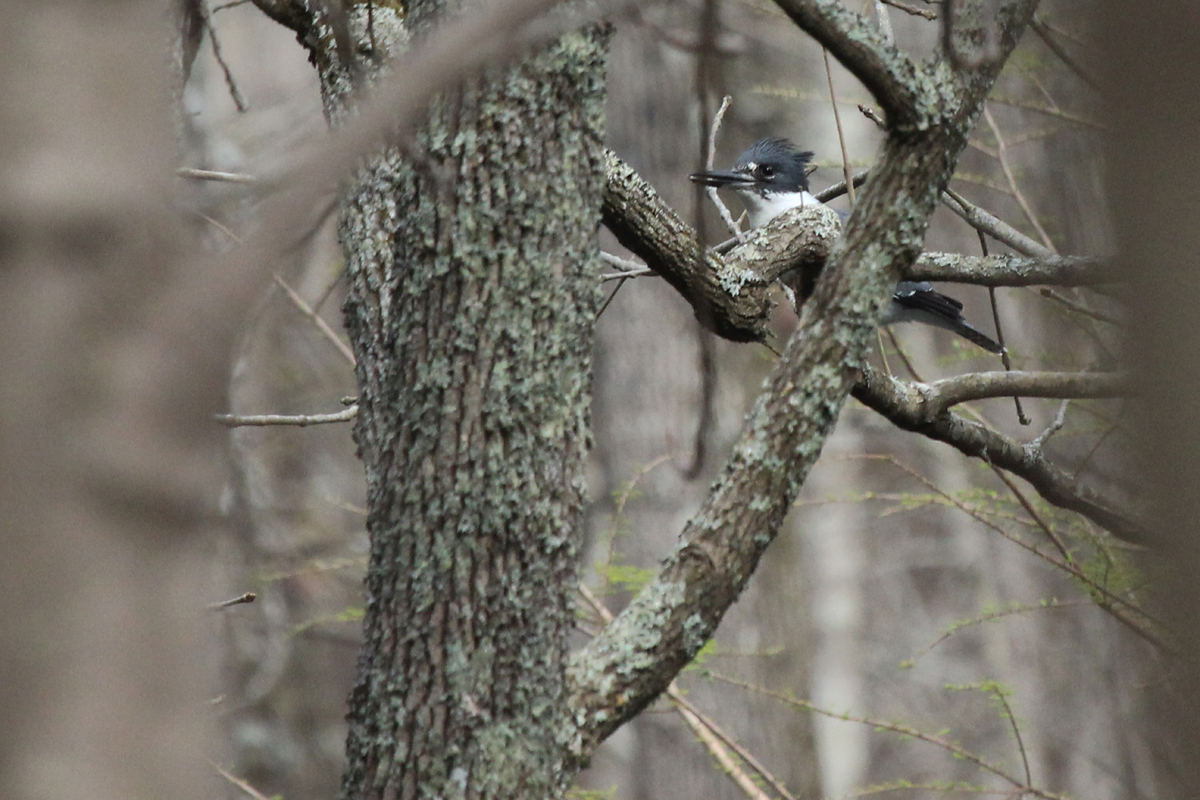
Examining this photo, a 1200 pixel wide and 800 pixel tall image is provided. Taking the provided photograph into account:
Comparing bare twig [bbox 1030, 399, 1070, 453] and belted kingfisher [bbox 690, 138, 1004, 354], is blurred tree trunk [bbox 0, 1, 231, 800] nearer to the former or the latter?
bare twig [bbox 1030, 399, 1070, 453]

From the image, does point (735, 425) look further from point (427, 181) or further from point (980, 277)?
point (427, 181)

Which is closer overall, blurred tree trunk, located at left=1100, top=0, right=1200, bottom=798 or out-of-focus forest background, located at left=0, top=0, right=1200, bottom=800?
out-of-focus forest background, located at left=0, top=0, right=1200, bottom=800

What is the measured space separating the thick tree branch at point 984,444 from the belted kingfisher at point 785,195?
2.03 m

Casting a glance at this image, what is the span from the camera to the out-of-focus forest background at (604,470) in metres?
0.71

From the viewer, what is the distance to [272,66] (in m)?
17.7

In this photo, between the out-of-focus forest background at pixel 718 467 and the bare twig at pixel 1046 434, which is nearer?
the bare twig at pixel 1046 434

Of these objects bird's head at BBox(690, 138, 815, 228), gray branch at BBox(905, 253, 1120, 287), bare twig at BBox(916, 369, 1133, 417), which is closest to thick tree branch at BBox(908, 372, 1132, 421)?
bare twig at BBox(916, 369, 1133, 417)

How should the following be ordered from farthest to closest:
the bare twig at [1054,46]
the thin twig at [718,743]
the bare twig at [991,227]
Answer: the thin twig at [718,743] < the bare twig at [991,227] < the bare twig at [1054,46]

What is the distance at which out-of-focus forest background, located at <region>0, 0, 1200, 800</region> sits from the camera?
0.71 m

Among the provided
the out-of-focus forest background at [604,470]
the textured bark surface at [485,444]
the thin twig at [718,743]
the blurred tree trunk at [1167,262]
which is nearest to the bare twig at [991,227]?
the out-of-focus forest background at [604,470]

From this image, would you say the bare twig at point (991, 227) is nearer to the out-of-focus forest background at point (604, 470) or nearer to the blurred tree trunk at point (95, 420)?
the out-of-focus forest background at point (604, 470)

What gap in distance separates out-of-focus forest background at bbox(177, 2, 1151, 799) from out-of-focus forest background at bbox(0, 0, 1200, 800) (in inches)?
1.2

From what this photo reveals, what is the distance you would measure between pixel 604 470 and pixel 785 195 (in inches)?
106

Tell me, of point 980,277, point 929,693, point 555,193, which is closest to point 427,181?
point 555,193
